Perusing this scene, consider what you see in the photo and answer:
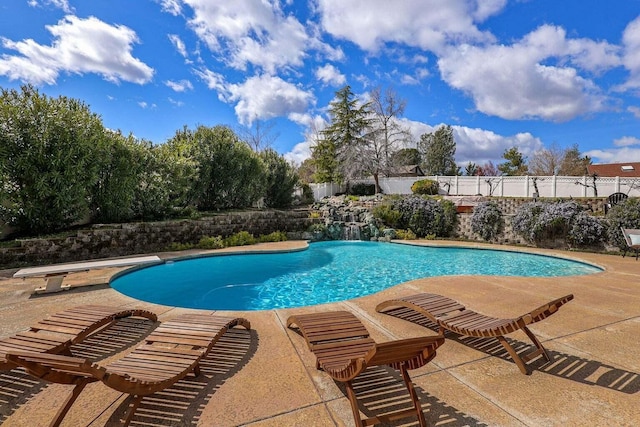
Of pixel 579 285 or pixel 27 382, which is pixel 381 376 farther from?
pixel 579 285

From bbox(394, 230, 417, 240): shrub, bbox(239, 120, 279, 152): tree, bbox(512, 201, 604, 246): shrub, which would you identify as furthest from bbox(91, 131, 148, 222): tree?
bbox(239, 120, 279, 152): tree

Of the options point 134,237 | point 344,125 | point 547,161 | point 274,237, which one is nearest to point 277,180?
point 274,237

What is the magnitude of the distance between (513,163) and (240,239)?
4167 centimetres

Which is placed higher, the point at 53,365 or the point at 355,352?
the point at 53,365

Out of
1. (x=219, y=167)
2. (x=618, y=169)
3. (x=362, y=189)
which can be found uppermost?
(x=618, y=169)

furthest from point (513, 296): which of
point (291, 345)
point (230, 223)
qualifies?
point (230, 223)

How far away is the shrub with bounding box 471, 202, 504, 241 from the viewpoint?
13023mm

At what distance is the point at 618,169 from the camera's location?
30891 mm

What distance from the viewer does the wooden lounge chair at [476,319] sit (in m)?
2.79

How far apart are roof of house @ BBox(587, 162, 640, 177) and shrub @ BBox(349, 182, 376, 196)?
21.7m

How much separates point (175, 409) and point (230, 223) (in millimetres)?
10416

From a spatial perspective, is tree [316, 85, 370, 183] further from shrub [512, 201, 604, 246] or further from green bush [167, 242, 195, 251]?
green bush [167, 242, 195, 251]

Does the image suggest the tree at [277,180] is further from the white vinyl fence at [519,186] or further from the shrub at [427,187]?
the shrub at [427,187]

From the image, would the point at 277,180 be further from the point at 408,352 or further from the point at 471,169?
the point at 471,169
